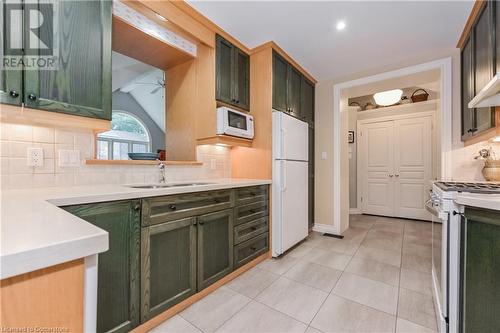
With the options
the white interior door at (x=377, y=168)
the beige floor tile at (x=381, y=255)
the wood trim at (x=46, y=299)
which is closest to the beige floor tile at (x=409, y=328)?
the beige floor tile at (x=381, y=255)

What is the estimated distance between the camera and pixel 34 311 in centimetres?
44

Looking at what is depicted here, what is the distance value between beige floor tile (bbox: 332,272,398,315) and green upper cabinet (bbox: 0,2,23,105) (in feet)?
8.29

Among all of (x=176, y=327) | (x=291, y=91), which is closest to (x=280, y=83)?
(x=291, y=91)

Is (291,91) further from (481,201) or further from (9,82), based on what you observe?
(9,82)

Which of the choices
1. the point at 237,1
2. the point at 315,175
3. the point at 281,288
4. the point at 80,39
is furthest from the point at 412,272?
the point at 80,39

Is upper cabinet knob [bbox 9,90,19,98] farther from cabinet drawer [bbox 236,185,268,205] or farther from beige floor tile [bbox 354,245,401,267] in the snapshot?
beige floor tile [bbox 354,245,401,267]

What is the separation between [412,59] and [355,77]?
2.26ft

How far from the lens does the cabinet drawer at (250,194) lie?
2.14 meters

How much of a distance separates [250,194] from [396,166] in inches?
154

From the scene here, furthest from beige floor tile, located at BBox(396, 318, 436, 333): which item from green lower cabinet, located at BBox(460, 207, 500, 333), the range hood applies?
the range hood

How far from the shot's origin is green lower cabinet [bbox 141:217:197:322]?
1379 millimetres

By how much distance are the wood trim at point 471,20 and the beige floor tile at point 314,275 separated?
2.66m

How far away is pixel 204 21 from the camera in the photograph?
2.15 m

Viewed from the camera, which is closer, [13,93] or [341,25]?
[13,93]
